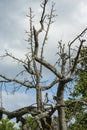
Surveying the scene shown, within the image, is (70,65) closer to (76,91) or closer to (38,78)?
(38,78)

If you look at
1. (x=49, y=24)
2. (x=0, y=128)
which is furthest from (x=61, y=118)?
(x=0, y=128)

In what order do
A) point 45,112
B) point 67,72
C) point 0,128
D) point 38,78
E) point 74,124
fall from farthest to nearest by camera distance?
point 0,128, point 74,124, point 38,78, point 67,72, point 45,112

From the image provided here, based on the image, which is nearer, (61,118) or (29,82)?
(61,118)

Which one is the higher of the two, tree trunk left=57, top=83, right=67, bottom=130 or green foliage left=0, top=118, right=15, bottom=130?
green foliage left=0, top=118, right=15, bottom=130

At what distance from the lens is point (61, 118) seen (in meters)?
9.48

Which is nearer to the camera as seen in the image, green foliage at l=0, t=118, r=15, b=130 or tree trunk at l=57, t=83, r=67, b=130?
tree trunk at l=57, t=83, r=67, b=130

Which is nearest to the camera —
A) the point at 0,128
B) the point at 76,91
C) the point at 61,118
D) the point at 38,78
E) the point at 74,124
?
the point at 61,118

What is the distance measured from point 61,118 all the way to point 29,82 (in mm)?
3895

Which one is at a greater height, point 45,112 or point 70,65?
point 70,65

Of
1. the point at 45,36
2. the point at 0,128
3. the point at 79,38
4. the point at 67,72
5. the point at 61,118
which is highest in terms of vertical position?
the point at 0,128

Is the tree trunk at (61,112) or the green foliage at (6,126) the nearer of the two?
the tree trunk at (61,112)

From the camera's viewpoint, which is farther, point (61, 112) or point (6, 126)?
point (6, 126)

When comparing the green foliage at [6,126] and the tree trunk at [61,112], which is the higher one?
the green foliage at [6,126]

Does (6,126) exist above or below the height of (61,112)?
above
